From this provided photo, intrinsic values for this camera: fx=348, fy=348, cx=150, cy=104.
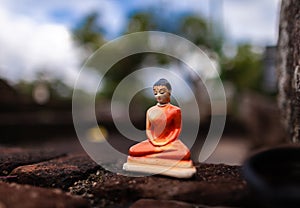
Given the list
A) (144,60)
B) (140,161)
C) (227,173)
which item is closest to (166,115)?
(140,161)

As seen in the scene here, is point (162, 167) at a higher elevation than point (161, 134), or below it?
below

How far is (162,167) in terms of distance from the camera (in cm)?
130

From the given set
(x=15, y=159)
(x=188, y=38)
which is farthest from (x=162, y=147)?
(x=188, y=38)

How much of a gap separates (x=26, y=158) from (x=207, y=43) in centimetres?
943

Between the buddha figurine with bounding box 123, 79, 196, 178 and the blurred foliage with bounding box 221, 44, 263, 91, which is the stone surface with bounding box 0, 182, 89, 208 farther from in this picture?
the blurred foliage with bounding box 221, 44, 263, 91

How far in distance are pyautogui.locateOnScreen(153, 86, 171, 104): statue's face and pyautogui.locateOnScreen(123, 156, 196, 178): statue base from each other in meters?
0.25

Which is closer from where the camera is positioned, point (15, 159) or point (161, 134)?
point (161, 134)

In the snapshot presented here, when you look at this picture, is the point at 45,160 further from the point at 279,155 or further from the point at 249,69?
the point at 249,69

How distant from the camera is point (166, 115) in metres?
1.40

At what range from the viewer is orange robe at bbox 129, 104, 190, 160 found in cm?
134

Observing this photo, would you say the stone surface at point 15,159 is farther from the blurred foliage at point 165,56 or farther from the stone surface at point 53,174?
the blurred foliage at point 165,56

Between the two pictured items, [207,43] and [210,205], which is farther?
[207,43]

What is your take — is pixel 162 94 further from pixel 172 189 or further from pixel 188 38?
pixel 188 38

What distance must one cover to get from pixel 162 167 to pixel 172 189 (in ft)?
0.44
